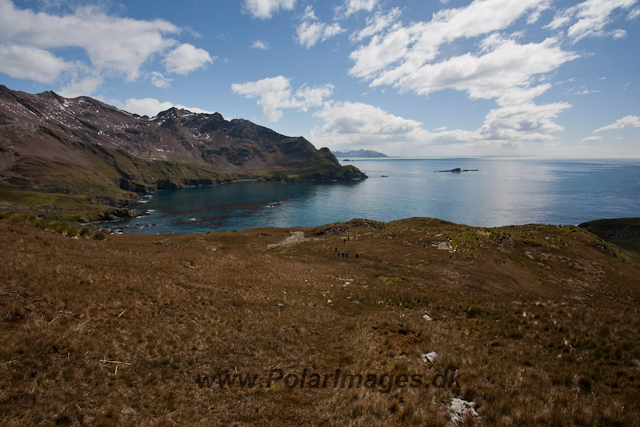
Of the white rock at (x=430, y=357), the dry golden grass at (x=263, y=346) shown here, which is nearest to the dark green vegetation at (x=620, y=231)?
the dry golden grass at (x=263, y=346)

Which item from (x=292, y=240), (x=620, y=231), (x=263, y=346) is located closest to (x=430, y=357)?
(x=263, y=346)

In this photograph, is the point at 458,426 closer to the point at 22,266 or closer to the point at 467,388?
the point at 467,388

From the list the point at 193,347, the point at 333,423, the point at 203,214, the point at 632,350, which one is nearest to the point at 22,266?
the point at 193,347

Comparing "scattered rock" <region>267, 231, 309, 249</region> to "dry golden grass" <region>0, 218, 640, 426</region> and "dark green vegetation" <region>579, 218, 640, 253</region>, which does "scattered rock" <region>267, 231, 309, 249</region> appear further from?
"dark green vegetation" <region>579, 218, 640, 253</region>

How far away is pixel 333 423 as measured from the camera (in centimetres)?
952

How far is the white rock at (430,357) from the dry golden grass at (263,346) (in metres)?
0.39

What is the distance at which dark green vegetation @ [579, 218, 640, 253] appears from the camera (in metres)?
80.4

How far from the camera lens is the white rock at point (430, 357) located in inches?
542

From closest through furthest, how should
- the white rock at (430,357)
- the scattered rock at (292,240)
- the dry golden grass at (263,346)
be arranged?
the dry golden grass at (263,346) < the white rock at (430,357) < the scattered rock at (292,240)

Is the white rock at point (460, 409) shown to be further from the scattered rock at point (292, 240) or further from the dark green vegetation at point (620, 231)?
the dark green vegetation at point (620, 231)

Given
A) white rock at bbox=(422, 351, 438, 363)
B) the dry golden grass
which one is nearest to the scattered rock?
the dry golden grass

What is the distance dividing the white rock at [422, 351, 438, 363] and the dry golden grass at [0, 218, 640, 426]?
390mm

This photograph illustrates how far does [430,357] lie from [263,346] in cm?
945

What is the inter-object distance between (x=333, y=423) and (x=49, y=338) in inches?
488
